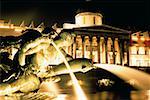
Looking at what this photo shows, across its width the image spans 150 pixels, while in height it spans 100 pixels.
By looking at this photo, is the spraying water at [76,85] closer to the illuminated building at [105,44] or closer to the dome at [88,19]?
the illuminated building at [105,44]

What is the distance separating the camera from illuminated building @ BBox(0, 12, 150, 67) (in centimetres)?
1936

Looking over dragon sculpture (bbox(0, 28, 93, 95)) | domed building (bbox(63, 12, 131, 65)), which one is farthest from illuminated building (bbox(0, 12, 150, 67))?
dragon sculpture (bbox(0, 28, 93, 95))

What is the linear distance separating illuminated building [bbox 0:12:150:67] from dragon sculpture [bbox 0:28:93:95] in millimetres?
9930

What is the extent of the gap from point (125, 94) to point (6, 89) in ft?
9.77

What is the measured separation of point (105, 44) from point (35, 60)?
12.8 m

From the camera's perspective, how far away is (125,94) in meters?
9.31

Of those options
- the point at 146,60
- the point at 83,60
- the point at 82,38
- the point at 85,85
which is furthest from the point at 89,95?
the point at 146,60

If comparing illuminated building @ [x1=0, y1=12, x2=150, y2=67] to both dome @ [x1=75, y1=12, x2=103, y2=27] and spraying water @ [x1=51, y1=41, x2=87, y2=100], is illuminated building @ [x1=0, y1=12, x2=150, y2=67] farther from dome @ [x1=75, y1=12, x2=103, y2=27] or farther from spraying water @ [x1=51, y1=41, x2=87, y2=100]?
spraying water @ [x1=51, y1=41, x2=87, y2=100]

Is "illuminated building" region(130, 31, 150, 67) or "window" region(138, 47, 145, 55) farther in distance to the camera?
"window" region(138, 47, 145, 55)

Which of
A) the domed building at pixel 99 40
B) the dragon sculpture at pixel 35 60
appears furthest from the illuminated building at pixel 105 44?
the dragon sculpture at pixel 35 60

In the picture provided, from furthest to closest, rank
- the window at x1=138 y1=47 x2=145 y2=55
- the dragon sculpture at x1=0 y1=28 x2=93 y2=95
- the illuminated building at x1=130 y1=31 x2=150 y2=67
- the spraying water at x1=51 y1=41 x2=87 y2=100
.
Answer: the window at x1=138 y1=47 x2=145 y2=55
the illuminated building at x1=130 y1=31 x2=150 y2=67
the spraying water at x1=51 y1=41 x2=87 y2=100
the dragon sculpture at x1=0 y1=28 x2=93 y2=95

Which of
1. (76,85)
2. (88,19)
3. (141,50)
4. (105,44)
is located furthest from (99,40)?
(76,85)

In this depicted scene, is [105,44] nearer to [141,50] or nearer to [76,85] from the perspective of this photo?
[141,50]

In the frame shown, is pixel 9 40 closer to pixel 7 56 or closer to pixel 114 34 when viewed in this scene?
pixel 7 56
